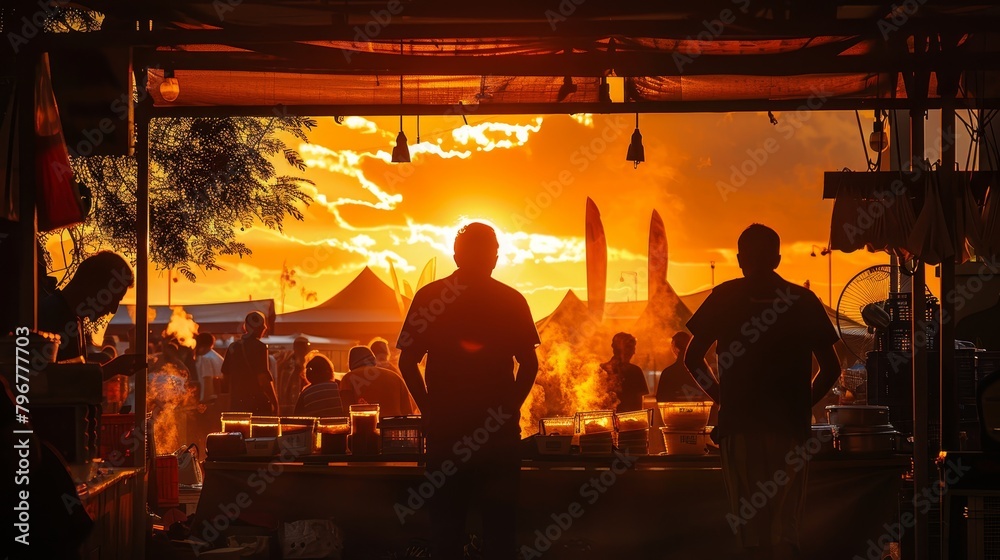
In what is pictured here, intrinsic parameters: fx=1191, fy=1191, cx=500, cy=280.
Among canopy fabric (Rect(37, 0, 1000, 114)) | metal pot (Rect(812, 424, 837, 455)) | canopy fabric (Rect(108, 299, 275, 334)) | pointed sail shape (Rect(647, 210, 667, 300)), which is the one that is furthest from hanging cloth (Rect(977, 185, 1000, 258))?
canopy fabric (Rect(108, 299, 275, 334))

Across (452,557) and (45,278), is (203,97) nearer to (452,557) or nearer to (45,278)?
(45,278)

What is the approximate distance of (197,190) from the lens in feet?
52.5

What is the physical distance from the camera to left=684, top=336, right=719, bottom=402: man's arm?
6.60 m

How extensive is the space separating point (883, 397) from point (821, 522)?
260 centimetres

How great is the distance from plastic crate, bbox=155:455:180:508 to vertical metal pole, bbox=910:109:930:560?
630 cm

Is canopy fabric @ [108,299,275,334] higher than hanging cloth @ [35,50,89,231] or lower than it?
lower

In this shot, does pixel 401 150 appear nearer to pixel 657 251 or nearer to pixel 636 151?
pixel 636 151

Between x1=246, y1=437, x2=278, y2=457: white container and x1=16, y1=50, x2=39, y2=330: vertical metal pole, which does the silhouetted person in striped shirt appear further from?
x1=16, y1=50, x2=39, y2=330: vertical metal pole

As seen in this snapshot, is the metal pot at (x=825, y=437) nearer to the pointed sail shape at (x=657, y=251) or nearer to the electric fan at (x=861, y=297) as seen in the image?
the electric fan at (x=861, y=297)

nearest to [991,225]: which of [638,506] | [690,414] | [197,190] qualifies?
[690,414]

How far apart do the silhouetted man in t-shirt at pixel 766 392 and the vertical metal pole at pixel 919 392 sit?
181 centimetres

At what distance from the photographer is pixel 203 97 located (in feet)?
31.9

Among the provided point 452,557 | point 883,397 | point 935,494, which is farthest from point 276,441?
point 883,397

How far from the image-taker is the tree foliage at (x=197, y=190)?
1552cm
